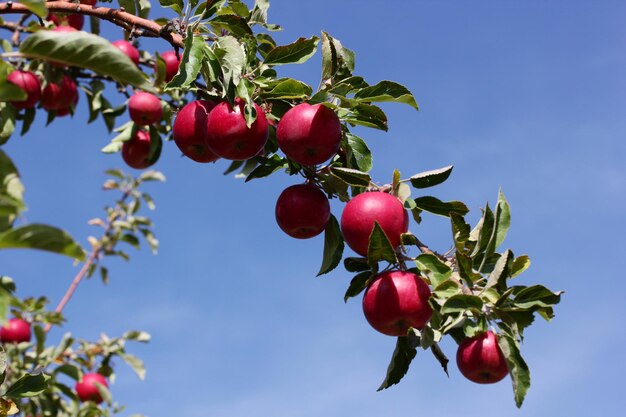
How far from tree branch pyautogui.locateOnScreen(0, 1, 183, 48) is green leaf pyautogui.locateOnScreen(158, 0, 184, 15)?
0.08 m

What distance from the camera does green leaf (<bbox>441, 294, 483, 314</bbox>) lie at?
6.23ft

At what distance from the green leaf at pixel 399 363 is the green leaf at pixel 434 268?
0.88 feet

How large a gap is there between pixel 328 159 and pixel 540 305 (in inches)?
32.0

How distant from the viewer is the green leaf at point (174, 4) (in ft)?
8.20

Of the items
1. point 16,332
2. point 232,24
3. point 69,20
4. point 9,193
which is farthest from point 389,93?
point 16,332

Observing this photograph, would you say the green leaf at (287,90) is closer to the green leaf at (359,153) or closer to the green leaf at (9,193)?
the green leaf at (359,153)

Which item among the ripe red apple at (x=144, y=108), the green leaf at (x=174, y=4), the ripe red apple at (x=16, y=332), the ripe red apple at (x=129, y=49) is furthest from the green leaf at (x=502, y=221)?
the ripe red apple at (x=16, y=332)

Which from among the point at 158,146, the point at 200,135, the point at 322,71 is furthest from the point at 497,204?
the point at 158,146

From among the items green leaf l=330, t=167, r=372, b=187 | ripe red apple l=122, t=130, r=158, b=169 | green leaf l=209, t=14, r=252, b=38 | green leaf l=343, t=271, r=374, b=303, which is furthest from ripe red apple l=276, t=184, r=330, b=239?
ripe red apple l=122, t=130, r=158, b=169

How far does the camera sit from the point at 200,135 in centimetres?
256

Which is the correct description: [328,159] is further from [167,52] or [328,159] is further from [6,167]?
[167,52]

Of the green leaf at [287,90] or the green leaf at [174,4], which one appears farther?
the green leaf at [174,4]

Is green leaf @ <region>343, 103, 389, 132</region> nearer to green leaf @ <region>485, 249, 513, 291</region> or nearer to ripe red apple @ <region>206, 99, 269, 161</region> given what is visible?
ripe red apple @ <region>206, 99, 269, 161</region>

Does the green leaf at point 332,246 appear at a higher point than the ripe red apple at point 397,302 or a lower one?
higher
